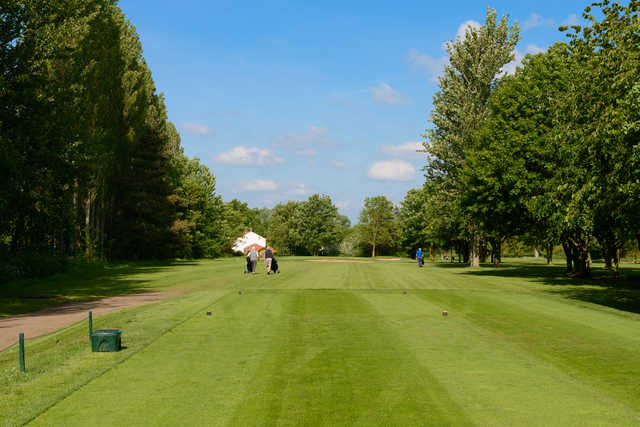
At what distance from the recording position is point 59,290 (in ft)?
85.3

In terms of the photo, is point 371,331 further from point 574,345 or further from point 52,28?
point 52,28

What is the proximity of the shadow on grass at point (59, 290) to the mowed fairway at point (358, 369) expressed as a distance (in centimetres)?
521

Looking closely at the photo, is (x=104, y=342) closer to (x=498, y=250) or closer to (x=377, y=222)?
(x=498, y=250)

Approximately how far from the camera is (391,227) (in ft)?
449

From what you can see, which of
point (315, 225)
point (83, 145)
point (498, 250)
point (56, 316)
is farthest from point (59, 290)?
point (315, 225)

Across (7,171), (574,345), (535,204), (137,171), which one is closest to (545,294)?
(535,204)

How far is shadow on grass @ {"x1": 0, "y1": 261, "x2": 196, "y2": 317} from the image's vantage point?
2042cm

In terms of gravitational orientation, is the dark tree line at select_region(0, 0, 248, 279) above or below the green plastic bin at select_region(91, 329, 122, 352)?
above

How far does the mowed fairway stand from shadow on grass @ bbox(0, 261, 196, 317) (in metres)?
5.21

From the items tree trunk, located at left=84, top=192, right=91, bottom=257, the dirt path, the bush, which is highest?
tree trunk, located at left=84, top=192, right=91, bottom=257

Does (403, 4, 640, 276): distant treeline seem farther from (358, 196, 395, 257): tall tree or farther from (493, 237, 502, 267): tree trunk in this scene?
(358, 196, 395, 257): tall tree

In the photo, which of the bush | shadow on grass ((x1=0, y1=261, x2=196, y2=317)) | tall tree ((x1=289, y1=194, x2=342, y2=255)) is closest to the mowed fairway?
shadow on grass ((x1=0, y1=261, x2=196, y2=317))

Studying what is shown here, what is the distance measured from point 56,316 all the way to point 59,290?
31.4 feet

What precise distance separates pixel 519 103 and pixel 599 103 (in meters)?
17.4
